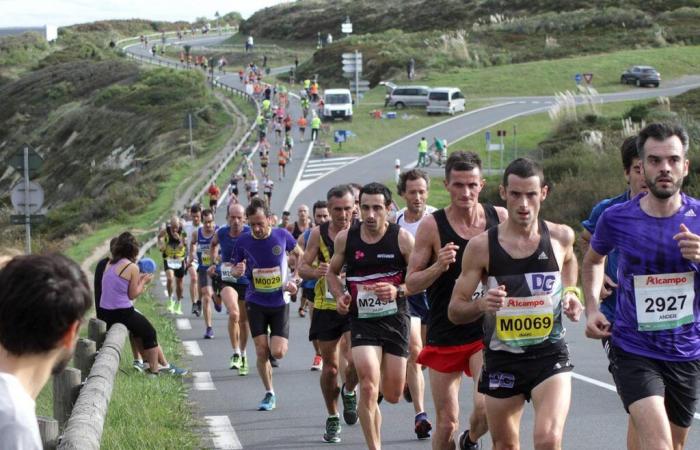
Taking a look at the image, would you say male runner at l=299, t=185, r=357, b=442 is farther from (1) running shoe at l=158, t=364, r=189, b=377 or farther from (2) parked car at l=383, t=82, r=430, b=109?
(2) parked car at l=383, t=82, r=430, b=109

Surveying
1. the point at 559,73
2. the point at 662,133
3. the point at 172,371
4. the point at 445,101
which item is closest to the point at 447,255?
the point at 662,133

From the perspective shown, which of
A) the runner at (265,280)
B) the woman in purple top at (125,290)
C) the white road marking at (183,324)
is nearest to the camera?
the runner at (265,280)

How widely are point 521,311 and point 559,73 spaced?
78.2 m

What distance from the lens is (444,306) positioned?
9.22m

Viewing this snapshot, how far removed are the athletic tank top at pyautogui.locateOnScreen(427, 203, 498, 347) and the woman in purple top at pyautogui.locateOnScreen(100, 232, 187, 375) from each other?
5.28 m

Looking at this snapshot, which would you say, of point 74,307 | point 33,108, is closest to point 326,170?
point 74,307

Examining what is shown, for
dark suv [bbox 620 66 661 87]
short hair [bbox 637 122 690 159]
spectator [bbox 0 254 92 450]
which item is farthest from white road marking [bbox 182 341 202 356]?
dark suv [bbox 620 66 661 87]

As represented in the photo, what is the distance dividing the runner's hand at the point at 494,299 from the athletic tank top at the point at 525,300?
0.15 meters

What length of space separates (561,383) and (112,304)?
7150 millimetres

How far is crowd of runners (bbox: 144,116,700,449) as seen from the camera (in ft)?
23.9

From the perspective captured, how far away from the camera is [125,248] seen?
1402cm

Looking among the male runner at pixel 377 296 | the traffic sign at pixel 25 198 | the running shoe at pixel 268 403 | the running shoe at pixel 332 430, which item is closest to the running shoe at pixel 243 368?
the running shoe at pixel 268 403

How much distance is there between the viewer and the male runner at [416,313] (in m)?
11.1

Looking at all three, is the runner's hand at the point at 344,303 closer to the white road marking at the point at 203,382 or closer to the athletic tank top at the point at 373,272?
the athletic tank top at the point at 373,272
